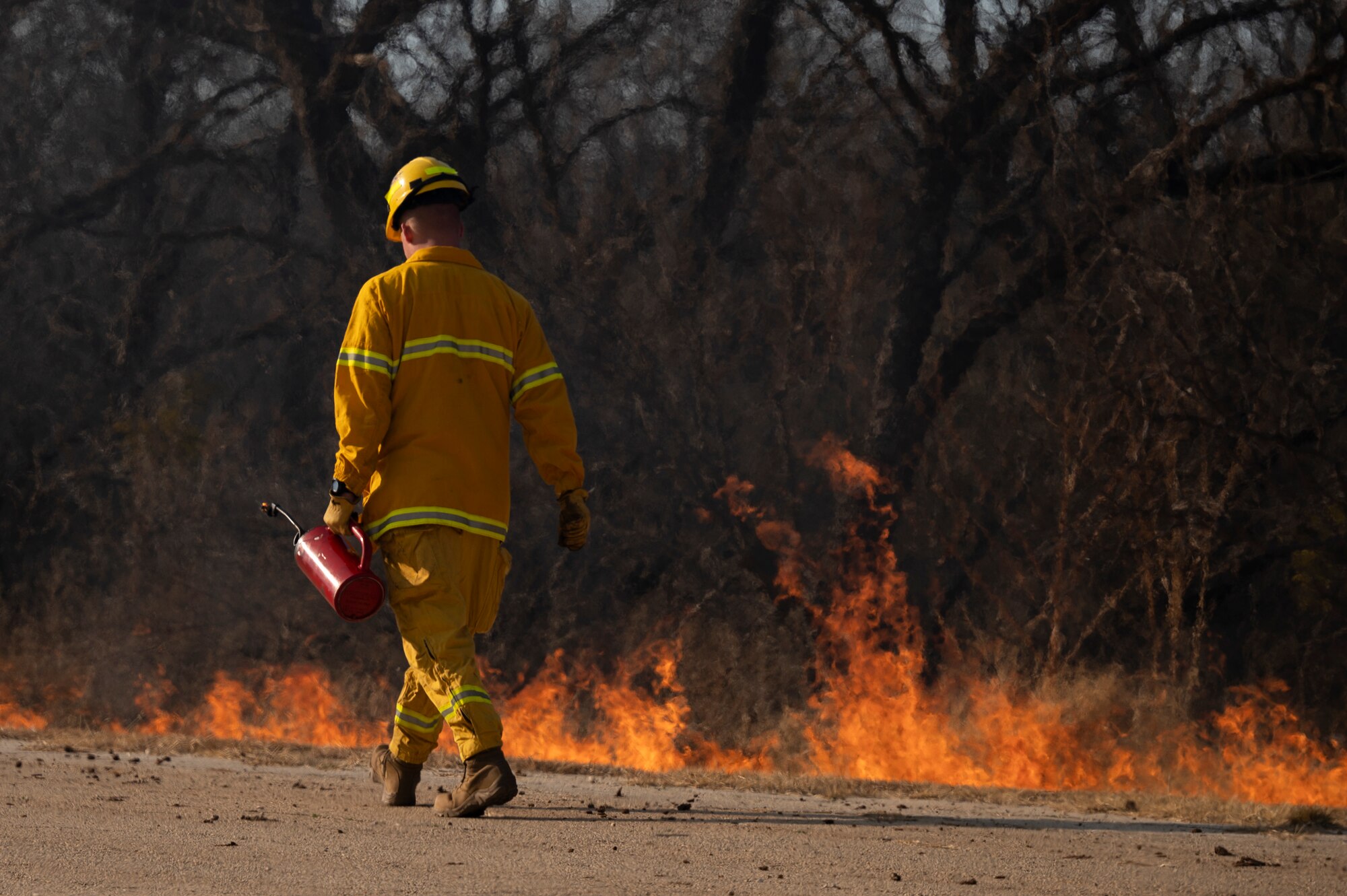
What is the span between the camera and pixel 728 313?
9375mm

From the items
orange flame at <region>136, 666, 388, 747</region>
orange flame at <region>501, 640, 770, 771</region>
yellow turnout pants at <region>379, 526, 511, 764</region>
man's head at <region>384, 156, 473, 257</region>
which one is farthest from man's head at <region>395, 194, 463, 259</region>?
orange flame at <region>136, 666, 388, 747</region>

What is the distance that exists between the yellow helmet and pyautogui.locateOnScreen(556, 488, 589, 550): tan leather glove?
964mm

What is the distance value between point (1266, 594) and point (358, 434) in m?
5.48

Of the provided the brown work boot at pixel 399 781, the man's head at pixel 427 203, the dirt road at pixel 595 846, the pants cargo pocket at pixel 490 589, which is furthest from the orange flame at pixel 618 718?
the man's head at pixel 427 203

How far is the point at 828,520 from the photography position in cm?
895

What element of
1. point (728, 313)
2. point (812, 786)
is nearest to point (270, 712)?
point (728, 313)

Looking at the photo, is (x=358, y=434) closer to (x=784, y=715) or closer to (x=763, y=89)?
(x=784, y=715)

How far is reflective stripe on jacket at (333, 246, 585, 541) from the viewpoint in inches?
174

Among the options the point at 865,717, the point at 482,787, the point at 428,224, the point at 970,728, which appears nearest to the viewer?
the point at 482,787

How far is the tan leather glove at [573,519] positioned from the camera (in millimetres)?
4648

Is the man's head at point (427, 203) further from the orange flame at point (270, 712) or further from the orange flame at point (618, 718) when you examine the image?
the orange flame at point (270, 712)

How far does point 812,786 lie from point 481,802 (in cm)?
159

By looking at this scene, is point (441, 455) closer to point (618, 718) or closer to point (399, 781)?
point (399, 781)

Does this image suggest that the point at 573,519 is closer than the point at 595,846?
No
